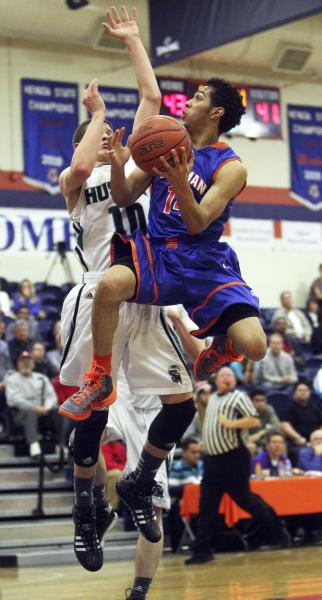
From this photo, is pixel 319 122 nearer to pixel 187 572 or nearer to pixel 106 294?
pixel 187 572

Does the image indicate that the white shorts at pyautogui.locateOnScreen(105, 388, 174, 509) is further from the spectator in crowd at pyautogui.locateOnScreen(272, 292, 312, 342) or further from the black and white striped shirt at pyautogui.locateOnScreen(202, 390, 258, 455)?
the spectator in crowd at pyautogui.locateOnScreen(272, 292, 312, 342)

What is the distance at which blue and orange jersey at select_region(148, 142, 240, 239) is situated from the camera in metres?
5.59

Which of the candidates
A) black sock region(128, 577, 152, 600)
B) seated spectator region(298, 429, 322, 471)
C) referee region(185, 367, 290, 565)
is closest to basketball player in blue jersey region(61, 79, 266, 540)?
black sock region(128, 577, 152, 600)

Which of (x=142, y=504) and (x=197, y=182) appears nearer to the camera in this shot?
(x=197, y=182)

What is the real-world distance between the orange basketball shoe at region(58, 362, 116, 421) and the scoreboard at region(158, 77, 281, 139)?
13368 mm

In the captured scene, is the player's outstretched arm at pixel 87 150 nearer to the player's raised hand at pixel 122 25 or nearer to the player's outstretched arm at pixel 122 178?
the player's outstretched arm at pixel 122 178

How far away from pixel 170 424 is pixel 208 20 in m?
7.93

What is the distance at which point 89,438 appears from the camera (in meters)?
5.71

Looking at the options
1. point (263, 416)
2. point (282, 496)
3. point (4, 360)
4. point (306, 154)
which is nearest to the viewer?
point (282, 496)

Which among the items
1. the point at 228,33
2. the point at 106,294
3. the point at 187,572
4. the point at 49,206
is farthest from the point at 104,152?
the point at 49,206

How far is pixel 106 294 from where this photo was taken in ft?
17.5

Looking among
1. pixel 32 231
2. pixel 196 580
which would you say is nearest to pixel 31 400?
pixel 196 580

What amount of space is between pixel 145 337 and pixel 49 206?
501 inches

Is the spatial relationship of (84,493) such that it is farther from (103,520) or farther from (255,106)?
(255,106)
